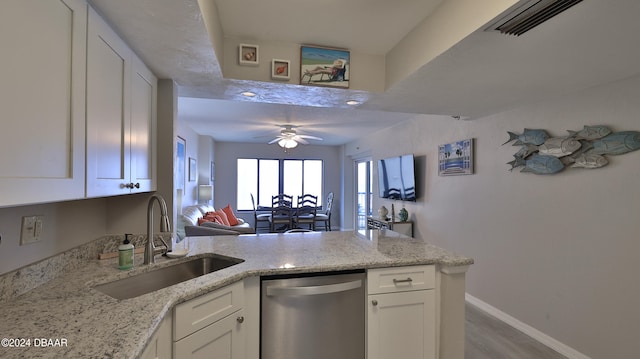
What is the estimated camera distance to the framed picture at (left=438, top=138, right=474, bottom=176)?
126 inches

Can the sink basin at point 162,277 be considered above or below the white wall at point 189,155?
below

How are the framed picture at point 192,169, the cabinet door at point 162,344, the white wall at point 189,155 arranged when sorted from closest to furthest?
the cabinet door at point 162,344
the white wall at point 189,155
the framed picture at point 192,169

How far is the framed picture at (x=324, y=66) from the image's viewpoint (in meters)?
1.99

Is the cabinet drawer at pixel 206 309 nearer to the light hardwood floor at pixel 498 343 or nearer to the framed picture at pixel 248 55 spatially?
the framed picture at pixel 248 55

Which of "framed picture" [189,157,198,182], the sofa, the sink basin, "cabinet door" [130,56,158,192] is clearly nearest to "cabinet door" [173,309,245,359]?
the sink basin

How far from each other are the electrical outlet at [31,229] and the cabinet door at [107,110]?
310 millimetres

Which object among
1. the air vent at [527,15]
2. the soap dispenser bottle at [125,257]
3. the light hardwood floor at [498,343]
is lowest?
the light hardwood floor at [498,343]

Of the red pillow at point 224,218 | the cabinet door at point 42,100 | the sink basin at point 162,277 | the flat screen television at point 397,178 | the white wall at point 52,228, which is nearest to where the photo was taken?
the cabinet door at point 42,100

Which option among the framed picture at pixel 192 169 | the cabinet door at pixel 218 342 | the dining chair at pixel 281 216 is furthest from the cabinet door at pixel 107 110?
the dining chair at pixel 281 216

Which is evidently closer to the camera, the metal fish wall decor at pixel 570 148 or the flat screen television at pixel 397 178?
the metal fish wall decor at pixel 570 148

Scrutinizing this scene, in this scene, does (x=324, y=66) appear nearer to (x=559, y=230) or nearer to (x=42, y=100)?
(x=42, y=100)

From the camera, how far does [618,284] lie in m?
1.97

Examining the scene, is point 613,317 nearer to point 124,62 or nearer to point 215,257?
point 215,257

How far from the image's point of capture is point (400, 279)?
163cm
